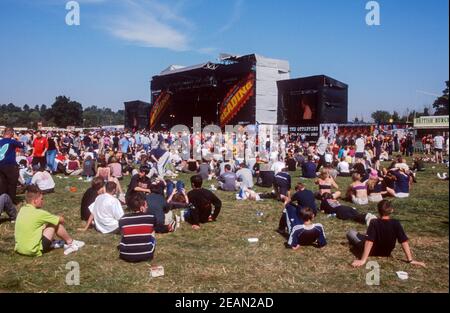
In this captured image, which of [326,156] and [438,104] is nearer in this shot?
[326,156]

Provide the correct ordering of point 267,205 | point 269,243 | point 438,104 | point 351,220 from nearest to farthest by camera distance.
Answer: point 269,243
point 351,220
point 267,205
point 438,104

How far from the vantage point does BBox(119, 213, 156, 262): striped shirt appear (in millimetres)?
6117

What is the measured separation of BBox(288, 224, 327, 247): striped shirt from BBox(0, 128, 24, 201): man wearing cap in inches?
270

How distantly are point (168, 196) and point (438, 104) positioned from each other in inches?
1880

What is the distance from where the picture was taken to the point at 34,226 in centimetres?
641

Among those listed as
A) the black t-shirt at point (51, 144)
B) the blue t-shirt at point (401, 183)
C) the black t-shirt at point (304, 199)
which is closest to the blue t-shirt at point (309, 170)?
the blue t-shirt at point (401, 183)

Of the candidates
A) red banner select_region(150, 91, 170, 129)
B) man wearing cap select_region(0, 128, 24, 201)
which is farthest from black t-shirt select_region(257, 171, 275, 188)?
red banner select_region(150, 91, 170, 129)

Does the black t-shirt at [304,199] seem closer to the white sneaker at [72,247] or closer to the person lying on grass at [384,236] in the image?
the person lying on grass at [384,236]

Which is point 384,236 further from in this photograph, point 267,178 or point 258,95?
point 258,95

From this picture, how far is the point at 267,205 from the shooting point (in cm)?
1092
